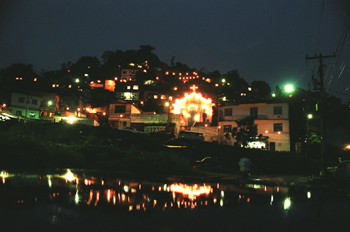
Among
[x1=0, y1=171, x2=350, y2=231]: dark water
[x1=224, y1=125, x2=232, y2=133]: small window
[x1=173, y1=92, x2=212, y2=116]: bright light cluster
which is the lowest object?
[x1=0, y1=171, x2=350, y2=231]: dark water

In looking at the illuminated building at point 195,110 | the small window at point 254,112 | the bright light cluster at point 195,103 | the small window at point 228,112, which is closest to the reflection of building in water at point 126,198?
the small window at point 254,112

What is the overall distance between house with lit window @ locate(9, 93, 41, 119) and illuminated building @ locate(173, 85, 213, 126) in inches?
1224

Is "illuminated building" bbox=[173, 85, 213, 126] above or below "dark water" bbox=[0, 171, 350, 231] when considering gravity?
above

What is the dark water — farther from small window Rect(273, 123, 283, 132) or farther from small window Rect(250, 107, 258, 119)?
small window Rect(250, 107, 258, 119)

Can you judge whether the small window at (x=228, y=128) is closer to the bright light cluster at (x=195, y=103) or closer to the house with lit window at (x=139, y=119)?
the bright light cluster at (x=195, y=103)

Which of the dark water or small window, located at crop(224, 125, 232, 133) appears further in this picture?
small window, located at crop(224, 125, 232, 133)

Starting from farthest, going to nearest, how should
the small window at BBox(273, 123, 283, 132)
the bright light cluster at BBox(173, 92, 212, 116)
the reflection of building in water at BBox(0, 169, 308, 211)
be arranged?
the bright light cluster at BBox(173, 92, 212, 116), the small window at BBox(273, 123, 283, 132), the reflection of building in water at BBox(0, 169, 308, 211)

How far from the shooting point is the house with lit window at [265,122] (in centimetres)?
4400

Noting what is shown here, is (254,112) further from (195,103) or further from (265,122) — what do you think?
(195,103)

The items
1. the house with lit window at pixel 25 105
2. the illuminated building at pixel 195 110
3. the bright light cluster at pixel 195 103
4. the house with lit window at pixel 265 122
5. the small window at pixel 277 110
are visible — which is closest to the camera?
the house with lit window at pixel 265 122

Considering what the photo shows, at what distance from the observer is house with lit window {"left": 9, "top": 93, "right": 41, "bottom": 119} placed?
50.2 meters

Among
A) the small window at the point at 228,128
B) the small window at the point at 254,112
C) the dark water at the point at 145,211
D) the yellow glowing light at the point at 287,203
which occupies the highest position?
the small window at the point at 254,112

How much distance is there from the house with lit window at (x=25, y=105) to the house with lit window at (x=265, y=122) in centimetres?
3913

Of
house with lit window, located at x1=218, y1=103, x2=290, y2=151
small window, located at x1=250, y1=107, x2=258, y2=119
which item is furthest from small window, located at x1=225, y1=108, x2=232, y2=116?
small window, located at x1=250, y1=107, x2=258, y2=119
